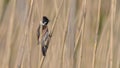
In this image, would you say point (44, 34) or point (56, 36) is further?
point (56, 36)

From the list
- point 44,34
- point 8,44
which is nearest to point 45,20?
point 44,34

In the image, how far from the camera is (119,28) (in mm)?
2426

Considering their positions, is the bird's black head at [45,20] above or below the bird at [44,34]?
above

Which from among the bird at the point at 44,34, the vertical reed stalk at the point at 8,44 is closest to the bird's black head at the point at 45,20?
the bird at the point at 44,34

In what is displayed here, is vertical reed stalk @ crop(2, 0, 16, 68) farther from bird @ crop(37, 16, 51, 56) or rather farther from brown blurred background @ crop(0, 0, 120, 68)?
bird @ crop(37, 16, 51, 56)

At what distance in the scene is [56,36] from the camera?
205 centimetres

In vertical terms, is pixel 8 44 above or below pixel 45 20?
below

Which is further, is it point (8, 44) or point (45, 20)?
point (8, 44)

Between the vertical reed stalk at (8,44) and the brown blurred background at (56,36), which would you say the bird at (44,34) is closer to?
the brown blurred background at (56,36)

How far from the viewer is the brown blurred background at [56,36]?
6.34 ft

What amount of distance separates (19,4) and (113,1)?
75 cm

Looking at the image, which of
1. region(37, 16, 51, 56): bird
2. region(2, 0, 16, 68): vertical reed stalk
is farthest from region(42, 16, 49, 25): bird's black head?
region(2, 0, 16, 68): vertical reed stalk

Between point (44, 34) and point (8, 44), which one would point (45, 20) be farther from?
point (8, 44)

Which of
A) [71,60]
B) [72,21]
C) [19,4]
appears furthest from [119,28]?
[19,4]
